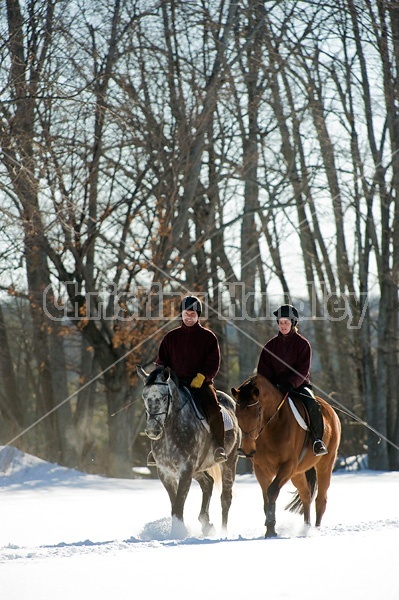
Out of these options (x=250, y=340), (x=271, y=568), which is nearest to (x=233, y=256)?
(x=250, y=340)

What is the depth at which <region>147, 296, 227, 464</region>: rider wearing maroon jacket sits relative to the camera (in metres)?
10.7

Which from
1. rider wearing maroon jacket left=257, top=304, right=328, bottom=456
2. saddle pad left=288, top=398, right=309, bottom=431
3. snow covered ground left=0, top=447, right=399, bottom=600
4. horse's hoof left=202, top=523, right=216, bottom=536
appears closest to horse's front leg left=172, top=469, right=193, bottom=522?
snow covered ground left=0, top=447, right=399, bottom=600

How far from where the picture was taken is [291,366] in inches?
436

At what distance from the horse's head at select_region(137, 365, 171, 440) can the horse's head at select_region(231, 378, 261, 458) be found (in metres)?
0.69

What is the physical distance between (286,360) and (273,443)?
1103 millimetres

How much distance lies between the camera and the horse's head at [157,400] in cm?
983

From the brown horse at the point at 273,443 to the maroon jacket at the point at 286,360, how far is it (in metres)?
0.34

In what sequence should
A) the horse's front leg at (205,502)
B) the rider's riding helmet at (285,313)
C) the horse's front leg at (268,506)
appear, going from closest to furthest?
the horse's front leg at (268,506), the horse's front leg at (205,502), the rider's riding helmet at (285,313)

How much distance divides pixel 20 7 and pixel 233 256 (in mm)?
14877

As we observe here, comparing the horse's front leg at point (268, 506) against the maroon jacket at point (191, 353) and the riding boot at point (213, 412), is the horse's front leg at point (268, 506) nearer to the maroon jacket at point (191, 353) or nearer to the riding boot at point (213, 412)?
the riding boot at point (213, 412)

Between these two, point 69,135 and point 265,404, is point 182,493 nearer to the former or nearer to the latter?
point 265,404

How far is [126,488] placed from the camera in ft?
61.1

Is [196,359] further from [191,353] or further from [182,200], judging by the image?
[182,200]

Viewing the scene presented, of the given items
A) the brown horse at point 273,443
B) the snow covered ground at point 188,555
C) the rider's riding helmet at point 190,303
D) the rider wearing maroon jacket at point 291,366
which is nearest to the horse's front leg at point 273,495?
the brown horse at point 273,443
